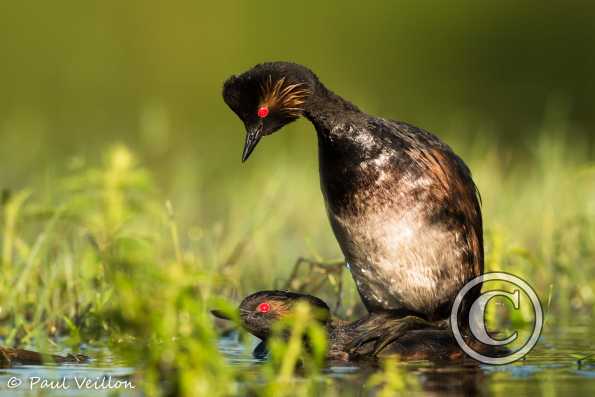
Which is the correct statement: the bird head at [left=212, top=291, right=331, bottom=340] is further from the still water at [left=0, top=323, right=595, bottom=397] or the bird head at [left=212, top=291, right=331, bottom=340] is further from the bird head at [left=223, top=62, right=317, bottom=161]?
the bird head at [left=223, top=62, right=317, bottom=161]

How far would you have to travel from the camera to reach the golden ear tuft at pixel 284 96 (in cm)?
821

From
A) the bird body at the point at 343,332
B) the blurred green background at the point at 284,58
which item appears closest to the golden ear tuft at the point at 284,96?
the bird body at the point at 343,332

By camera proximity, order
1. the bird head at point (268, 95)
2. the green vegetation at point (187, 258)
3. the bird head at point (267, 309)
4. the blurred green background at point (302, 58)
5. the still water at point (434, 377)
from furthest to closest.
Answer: the blurred green background at point (302, 58) < the bird head at point (268, 95) < the bird head at point (267, 309) < the still water at point (434, 377) < the green vegetation at point (187, 258)

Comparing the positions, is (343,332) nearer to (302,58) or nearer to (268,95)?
(268,95)

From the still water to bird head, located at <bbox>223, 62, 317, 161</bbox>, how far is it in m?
1.32

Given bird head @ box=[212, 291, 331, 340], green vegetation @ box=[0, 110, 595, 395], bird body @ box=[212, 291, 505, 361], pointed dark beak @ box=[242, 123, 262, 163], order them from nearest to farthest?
green vegetation @ box=[0, 110, 595, 395] → bird body @ box=[212, 291, 505, 361] → bird head @ box=[212, 291, 331, 340] → pointed dark beak @ box=[242, 123, 262, 163]

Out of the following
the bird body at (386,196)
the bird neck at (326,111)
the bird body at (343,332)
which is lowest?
the bird body at (343,332)

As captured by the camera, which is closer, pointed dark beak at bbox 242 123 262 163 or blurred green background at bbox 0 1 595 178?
pointed dark beak at bbox 242 123 262 163

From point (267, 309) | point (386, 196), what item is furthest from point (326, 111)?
point (267, 309)

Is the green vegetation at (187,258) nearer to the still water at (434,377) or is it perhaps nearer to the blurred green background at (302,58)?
the still water at (434,377)

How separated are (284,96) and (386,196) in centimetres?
81

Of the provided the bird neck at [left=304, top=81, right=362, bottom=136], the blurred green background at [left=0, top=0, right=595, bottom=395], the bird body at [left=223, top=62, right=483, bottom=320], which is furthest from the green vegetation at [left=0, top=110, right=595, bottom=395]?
the bird neck at [left=304, top=81, right=362, bottom=136]

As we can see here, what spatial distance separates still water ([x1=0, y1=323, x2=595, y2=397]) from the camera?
250 inches

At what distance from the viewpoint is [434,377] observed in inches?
270
